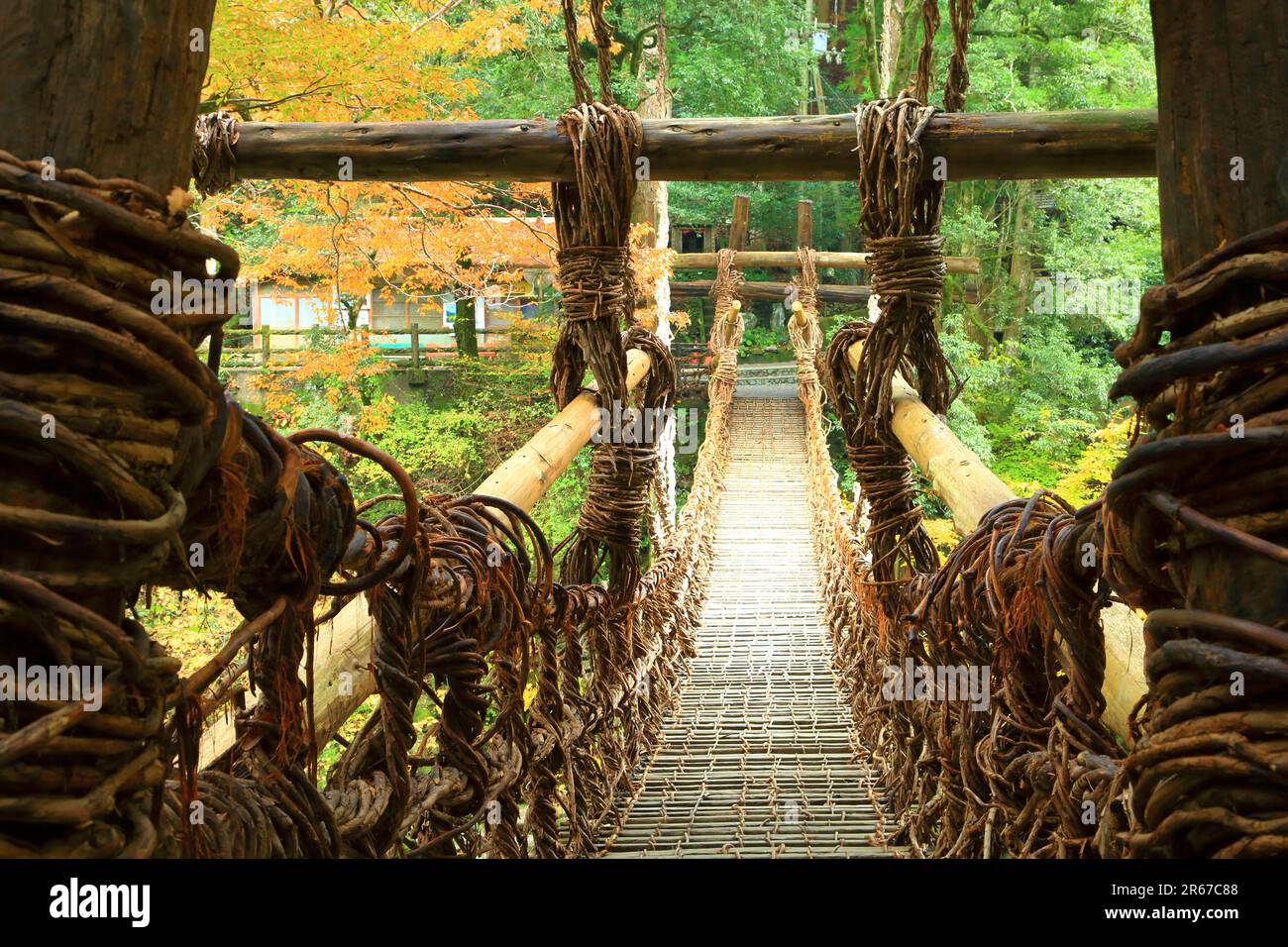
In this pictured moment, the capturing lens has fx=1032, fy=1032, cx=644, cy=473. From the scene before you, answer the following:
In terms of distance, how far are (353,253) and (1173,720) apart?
6526 mm

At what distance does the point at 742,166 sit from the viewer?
2.54 metres

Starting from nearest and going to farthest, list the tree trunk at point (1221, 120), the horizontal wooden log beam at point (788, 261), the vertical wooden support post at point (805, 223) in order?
the tree trunk at point (1221, 120) → the horizontal wooden log beam at point (788, 261) → the vertical wooden support post at point (805, 223)

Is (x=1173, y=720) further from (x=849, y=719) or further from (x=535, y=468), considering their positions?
(x=849, y=719)

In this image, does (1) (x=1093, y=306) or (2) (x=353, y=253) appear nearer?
(2) (x=353, y=253)

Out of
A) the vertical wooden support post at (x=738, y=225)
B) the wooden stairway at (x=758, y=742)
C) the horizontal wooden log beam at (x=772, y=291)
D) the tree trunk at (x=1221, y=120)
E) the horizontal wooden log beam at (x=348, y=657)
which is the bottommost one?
the wooden stairway at (x=758, y=742)

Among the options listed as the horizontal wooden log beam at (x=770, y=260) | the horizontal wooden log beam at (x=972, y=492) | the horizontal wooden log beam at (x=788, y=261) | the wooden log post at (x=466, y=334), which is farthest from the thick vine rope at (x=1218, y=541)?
the wooden log post at (x=466, y=334)

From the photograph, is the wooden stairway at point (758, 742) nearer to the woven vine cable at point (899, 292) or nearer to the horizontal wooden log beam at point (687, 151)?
the woven vine cable at point (899, 292)

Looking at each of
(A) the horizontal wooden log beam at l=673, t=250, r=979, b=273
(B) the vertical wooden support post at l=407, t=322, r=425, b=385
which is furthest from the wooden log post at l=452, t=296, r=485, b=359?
(A) the horizontal wooden log beam at l=673, t=250, r=979, b=273

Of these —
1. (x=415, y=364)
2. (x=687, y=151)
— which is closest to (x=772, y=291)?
(x=415, y=364)

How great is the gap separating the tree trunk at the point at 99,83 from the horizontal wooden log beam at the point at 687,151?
189cm

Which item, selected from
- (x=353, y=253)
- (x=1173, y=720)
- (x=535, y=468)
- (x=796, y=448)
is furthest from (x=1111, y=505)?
(x=796, y=448)

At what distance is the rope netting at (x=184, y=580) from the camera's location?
589 mm

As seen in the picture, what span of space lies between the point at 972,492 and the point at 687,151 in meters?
1.14

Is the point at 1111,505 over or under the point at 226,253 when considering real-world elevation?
under
